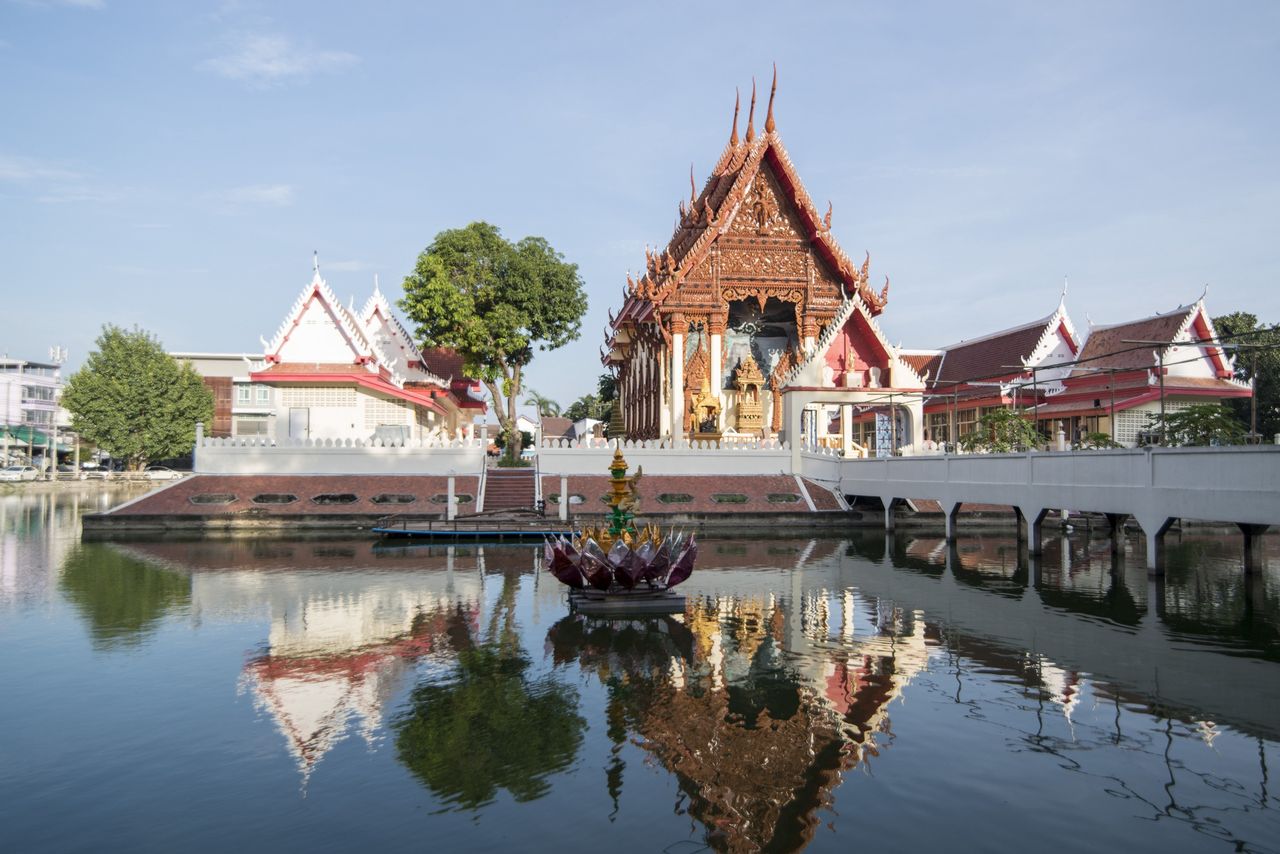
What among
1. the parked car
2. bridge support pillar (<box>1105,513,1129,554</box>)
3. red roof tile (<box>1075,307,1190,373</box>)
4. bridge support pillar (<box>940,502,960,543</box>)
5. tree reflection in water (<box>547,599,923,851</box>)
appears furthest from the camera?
the parked car

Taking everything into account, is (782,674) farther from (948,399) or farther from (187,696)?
(948,399)

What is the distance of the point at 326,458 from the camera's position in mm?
34781

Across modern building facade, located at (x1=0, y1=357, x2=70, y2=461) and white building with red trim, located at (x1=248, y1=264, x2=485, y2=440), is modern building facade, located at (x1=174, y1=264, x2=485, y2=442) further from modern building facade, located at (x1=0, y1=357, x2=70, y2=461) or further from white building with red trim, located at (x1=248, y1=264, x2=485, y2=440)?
modern building facade, located at (x1=0, y1=357, x2=70, y2=461)

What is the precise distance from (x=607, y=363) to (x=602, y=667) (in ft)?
147

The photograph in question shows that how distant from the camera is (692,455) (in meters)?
35.5

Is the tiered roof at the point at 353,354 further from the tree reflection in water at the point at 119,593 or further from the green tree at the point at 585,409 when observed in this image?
the green tree at the point at 585,409

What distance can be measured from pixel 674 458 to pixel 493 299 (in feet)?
41.5

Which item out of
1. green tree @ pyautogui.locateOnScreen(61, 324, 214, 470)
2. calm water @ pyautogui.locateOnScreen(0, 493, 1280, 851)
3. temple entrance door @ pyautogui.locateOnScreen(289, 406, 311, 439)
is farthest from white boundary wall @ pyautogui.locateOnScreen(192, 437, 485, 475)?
green tree @ pyautogui.locateOnScreen(61, 324, 214, 470)

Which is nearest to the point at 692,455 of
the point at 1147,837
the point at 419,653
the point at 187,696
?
the point at 419,653

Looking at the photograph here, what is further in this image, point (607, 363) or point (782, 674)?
point (607, 363)

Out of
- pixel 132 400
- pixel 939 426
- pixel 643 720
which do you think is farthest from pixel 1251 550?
pixel 132 400

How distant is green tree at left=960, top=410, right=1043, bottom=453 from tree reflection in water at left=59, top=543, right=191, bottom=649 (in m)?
24.3

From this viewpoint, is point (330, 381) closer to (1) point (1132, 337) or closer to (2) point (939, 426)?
(2) point (939, 426)

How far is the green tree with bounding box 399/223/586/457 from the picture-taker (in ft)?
134
